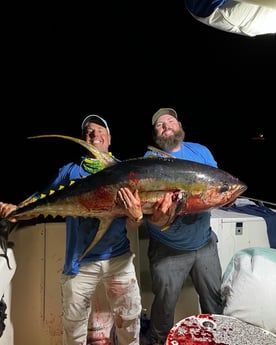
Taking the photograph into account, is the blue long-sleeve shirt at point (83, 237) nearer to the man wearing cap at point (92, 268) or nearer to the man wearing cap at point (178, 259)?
the man wearing cap at point (92, 268)

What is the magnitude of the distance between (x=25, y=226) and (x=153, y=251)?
103 cm

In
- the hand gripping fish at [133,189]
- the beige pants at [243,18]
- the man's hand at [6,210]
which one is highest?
the beige pants at [243,18]

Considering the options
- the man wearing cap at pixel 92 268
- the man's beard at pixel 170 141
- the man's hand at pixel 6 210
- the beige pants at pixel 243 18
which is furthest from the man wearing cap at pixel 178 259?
the man's hand at pixel 6 210

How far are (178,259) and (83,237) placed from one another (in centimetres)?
73

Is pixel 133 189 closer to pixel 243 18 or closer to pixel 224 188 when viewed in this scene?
pixel 224 188

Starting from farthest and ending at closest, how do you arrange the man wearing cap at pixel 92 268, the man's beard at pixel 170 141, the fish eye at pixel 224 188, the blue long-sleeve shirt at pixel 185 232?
the man's beard at pixel 170 141
the blue long-sleeve shirt at pixel 185 232
the man wearing cap at pixel 92 268
the fish eye at pixel 224 188

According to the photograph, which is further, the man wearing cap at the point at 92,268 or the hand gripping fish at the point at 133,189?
the man wearing cap at the point at 92,268

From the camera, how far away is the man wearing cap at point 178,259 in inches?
84.8

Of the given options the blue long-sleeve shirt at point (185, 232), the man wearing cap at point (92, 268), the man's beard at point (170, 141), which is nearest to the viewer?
the man wearing cap at point (92, 268)

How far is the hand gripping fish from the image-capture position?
165cm

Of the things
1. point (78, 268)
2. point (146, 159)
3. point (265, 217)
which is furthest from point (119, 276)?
point (265, 217)

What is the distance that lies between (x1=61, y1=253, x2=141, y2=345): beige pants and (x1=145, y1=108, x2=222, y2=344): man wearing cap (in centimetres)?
25

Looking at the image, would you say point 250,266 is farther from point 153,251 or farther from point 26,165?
point 26,165

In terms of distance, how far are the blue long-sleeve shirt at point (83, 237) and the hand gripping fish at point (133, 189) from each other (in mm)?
193
